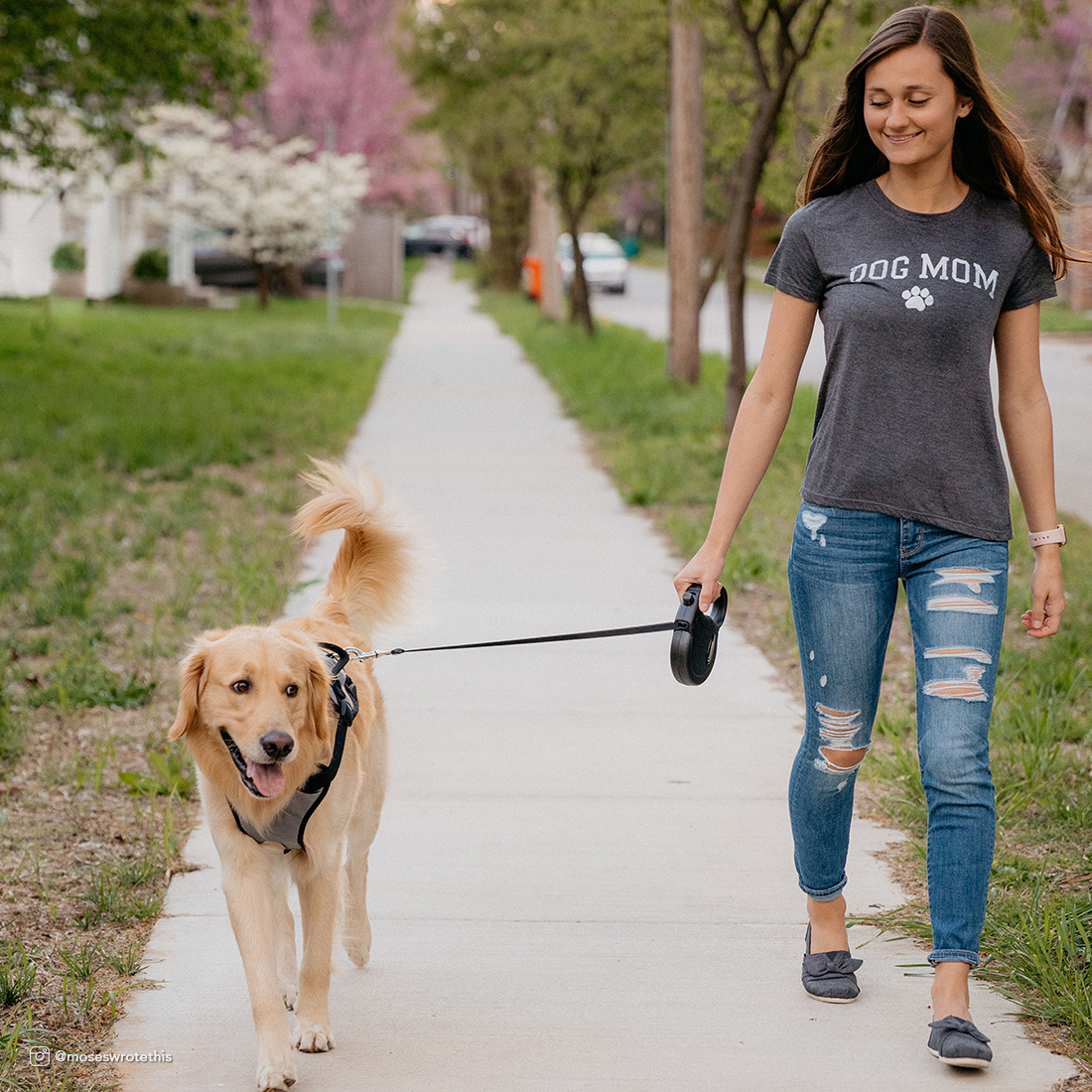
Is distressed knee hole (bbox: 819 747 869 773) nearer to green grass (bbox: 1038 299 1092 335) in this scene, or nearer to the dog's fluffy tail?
the dog's fluffy tail

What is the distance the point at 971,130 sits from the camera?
10.4ft

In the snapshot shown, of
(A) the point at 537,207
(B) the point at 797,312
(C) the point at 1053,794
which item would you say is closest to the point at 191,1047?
(B) the point at 797,312

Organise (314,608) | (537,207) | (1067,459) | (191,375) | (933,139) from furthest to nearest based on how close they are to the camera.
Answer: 1. (537,207)
2. (191,375)
3. (1067,459)
4. (314,608)
5. (933,139)

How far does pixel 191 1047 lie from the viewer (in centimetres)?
320

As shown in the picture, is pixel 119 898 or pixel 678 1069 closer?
pixel 678 1069

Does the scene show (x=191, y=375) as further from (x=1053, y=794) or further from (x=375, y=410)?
(x=1053, y=794)

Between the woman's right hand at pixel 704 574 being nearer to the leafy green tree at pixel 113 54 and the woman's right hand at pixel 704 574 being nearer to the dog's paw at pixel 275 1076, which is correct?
the dog's paw at pixel 275 1076

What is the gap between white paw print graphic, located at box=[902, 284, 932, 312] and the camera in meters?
3.03

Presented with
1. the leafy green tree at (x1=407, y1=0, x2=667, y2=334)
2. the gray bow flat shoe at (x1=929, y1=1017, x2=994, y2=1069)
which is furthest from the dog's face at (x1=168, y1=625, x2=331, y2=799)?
the leafy green tree at (x1=407, y1=0, x2=667, y2=334)

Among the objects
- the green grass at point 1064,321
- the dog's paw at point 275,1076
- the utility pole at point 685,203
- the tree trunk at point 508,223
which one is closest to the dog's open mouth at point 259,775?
the dog's paw at point 275,1076

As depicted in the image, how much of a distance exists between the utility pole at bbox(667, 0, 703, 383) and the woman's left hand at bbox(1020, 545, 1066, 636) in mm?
11321

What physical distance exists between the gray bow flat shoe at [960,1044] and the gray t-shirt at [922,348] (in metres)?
1.06

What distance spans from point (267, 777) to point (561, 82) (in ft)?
55.0

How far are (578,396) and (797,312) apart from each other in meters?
12.4
